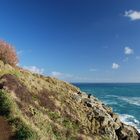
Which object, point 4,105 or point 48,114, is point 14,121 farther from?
point 48,114

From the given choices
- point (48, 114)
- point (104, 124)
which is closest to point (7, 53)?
point (48, 114)

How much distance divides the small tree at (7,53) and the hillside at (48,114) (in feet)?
12.4

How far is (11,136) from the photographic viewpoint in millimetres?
24500

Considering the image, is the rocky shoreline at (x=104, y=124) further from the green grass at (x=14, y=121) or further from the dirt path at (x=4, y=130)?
the dirt path at (x=4, y=130)

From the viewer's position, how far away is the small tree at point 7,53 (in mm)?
42122

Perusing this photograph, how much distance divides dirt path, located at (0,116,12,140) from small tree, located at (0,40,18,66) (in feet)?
57.4

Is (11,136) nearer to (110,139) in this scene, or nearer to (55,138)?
(55,138)

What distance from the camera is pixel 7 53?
42.5 metres

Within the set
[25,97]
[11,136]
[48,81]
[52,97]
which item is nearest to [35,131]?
[11,136]

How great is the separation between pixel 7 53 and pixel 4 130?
19.2 meters

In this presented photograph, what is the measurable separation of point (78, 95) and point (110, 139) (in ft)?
27.6


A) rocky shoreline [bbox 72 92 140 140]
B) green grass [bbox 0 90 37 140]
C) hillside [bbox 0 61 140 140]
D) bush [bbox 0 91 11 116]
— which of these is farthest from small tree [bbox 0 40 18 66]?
bush [bbox 0 91 11 116]

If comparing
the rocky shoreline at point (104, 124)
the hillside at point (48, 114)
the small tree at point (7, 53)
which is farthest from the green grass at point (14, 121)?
the small tree at point (7, 53)

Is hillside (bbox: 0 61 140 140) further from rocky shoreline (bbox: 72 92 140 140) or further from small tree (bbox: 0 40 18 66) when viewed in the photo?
small tree (bbox: 0 40 18 66)
